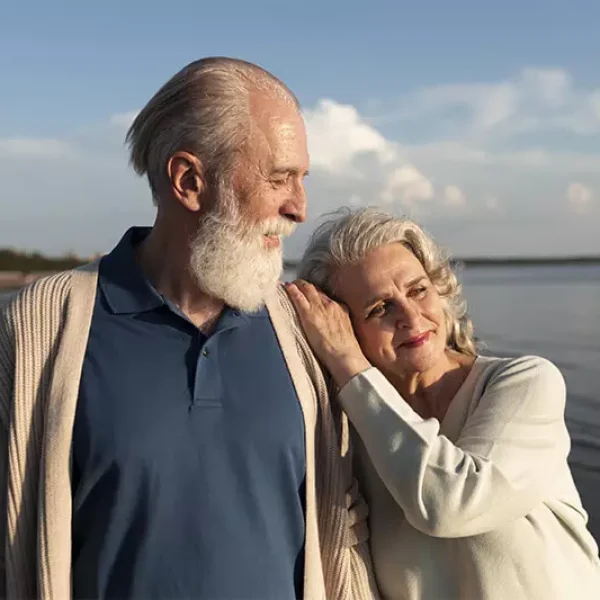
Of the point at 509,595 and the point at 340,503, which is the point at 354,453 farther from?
the point at 509,595

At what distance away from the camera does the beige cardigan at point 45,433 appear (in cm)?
207

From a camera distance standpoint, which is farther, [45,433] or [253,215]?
[253,215]

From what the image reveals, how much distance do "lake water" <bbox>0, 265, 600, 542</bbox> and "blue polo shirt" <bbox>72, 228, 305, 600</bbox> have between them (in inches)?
51.0

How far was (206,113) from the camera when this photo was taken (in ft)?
7.54

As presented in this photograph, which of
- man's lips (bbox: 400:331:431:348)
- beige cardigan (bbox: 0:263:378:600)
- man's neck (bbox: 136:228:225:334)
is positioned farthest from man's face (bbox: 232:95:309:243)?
man's lips (bbox: 400:331:431:348)

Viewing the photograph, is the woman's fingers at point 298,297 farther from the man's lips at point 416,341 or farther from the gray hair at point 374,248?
the man's lips at point 416,341

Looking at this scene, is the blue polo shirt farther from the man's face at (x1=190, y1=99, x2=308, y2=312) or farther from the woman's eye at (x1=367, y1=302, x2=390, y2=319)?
the woman's eye at (x1=367, y1=302, x2=390, y2=319)

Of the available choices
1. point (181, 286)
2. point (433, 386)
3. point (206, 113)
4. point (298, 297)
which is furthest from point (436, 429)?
point (206, 113)

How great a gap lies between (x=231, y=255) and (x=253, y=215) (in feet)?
0.47

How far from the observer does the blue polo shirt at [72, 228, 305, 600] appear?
2.08 meters

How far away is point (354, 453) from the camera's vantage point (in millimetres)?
2654

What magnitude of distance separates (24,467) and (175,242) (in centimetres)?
82

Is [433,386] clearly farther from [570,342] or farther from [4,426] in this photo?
[570,342]

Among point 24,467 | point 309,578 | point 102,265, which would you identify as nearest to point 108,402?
point 24,467
